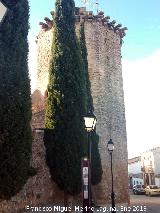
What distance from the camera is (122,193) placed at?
846 inches

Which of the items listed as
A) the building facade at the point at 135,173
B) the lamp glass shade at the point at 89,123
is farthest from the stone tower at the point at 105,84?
the building facade at the point at 135,173

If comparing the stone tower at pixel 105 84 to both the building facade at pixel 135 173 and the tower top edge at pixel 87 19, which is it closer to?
the tower top edge at pixel 87 19

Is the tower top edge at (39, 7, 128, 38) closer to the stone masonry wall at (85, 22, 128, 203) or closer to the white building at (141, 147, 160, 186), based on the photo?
the stone masonry wall at (85, 22, 128, 203)

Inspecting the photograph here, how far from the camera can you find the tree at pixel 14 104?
32.8ft

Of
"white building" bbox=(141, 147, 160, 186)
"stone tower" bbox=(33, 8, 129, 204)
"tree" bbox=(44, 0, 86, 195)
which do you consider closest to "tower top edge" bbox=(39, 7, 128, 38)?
"stone tower" bbox=(33, 8, 129, 204)

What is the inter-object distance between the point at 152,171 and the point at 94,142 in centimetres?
3907

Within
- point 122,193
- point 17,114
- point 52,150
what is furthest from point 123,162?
point 17,114

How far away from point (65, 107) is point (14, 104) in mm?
4759

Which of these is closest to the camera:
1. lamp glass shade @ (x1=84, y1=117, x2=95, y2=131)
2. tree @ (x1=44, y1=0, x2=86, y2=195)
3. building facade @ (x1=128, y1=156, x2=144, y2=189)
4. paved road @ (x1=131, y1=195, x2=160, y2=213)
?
lamp glass shade @ (x1=84, y1=117, x2=95, y2=131)

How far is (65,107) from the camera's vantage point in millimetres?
14875

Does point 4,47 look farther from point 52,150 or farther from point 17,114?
point 52,150

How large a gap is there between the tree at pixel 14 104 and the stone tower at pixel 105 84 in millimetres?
10109

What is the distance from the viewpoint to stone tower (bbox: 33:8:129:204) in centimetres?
2139

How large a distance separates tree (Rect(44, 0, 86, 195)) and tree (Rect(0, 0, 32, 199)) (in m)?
3.51
